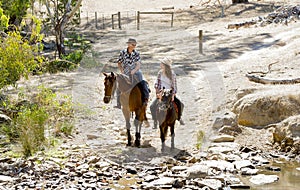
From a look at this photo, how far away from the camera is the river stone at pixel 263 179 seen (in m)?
10.8

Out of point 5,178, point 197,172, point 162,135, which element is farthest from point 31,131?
point 197,172

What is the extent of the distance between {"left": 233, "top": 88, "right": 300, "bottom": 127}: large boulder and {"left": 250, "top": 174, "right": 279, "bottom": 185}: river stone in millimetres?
3379

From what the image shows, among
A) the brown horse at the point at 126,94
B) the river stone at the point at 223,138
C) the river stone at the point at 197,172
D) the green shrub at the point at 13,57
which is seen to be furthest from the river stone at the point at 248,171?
the green shrub at the point at 13,57

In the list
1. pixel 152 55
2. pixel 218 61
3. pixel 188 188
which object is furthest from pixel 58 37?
pixel 188 188

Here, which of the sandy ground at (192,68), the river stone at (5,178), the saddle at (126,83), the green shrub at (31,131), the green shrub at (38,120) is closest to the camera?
the river stone at (5,178)

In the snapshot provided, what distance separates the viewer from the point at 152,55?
27562 millimetres

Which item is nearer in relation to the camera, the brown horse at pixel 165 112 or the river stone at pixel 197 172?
the river stone at pixel 197 172

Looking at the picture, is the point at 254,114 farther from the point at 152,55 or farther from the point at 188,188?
the point at 152,55

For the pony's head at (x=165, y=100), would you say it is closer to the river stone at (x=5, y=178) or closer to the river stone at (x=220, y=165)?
the river stone at (x=220, y=165)

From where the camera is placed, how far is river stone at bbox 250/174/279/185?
35.4 feet

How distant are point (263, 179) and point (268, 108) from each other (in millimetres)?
3860

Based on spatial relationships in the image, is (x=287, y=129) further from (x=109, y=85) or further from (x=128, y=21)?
(x=128, y=21)

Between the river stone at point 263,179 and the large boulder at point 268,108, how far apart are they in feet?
11.1

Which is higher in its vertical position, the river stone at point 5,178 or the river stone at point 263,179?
the river stone at point 263,179
